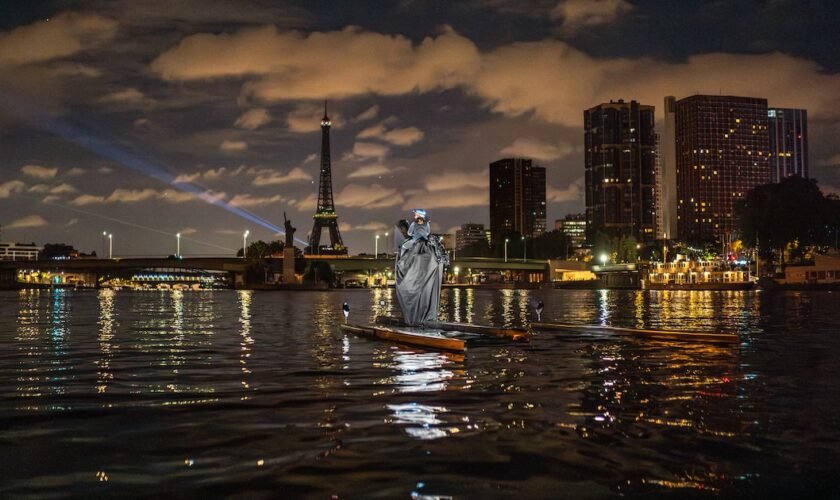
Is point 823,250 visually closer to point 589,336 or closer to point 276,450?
point 589,336

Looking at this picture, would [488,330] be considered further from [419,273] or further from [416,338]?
[416,338]

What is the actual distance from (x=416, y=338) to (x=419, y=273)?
10.6 feet

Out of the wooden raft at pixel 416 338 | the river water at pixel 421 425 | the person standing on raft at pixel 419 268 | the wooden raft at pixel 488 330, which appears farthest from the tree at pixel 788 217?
the wooden raft at pixel 416 338

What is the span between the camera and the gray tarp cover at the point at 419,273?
1207 inches

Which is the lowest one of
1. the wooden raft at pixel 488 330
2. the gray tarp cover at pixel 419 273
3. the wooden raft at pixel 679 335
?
the wooden raft at pixel 679 335

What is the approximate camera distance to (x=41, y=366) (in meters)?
24.6

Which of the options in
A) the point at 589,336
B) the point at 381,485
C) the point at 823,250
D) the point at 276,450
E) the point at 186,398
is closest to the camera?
the point at 381,485

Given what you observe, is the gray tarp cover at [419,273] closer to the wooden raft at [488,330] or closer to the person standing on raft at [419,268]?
the person standing on raft at [419,268]

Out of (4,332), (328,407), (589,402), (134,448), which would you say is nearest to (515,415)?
(589,402)

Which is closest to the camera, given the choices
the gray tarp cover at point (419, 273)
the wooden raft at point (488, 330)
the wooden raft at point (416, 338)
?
the wooden raft at point (416, 338)

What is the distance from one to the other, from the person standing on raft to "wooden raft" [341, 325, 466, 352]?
64.4 inches

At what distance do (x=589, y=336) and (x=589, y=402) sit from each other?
21.3 m

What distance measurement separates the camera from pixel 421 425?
14141mm

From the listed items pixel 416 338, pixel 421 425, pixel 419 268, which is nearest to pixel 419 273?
pixel 419 268
